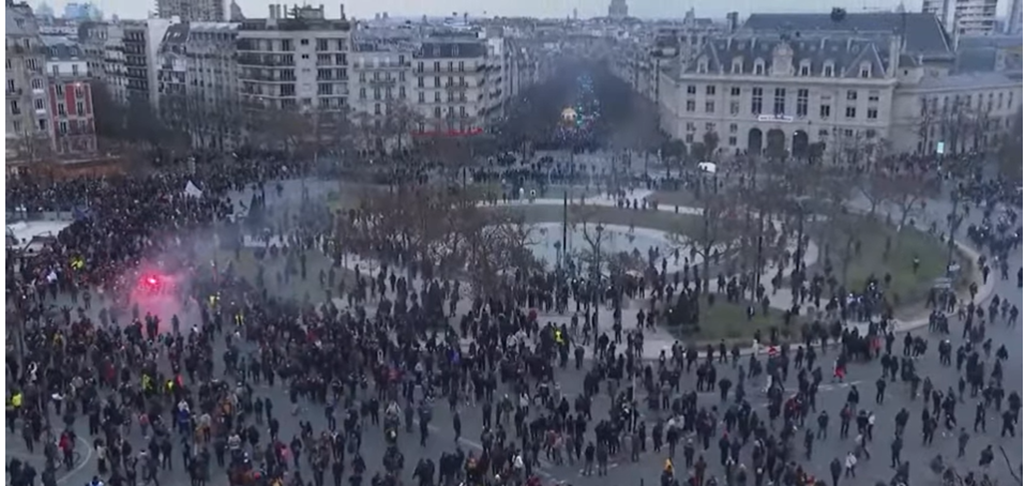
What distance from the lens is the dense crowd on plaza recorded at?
60.4ft

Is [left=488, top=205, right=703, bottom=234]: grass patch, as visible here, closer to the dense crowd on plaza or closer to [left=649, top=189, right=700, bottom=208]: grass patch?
[left=649, top=189, right=700, bottom=208]: grass patch

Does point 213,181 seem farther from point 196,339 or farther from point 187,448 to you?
point 187,448

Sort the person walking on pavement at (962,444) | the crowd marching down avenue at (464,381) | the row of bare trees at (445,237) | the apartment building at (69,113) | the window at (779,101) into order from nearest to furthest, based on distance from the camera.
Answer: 1. the crowd marching down avenue at (464,381)
2. the person walking on pavement at (962,444)
3. the row of bare trees at (445,237)
4. the apartment building at (69,113)
5. the window at (779,101)

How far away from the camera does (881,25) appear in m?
75.1

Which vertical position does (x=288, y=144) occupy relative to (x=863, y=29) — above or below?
below

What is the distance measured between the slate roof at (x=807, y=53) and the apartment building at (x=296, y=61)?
2340cm

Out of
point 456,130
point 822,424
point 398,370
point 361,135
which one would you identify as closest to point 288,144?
point 361,135

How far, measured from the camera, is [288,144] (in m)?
64.2

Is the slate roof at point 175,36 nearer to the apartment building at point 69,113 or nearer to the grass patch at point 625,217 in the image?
the apartment building at point 69,113

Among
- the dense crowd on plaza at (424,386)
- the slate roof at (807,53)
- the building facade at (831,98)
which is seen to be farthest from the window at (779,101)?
the dense crowd on plaza at (424,386)

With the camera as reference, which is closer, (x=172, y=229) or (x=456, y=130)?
(x=172, y=229)

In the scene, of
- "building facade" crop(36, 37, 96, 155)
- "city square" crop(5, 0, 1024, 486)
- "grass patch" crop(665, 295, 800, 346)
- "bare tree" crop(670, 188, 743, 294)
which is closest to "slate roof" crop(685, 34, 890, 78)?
"city square" crop(5, 0, 1024, 486)

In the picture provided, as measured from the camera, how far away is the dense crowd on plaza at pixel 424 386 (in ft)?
60.4

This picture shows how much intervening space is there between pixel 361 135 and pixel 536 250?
3269cm
